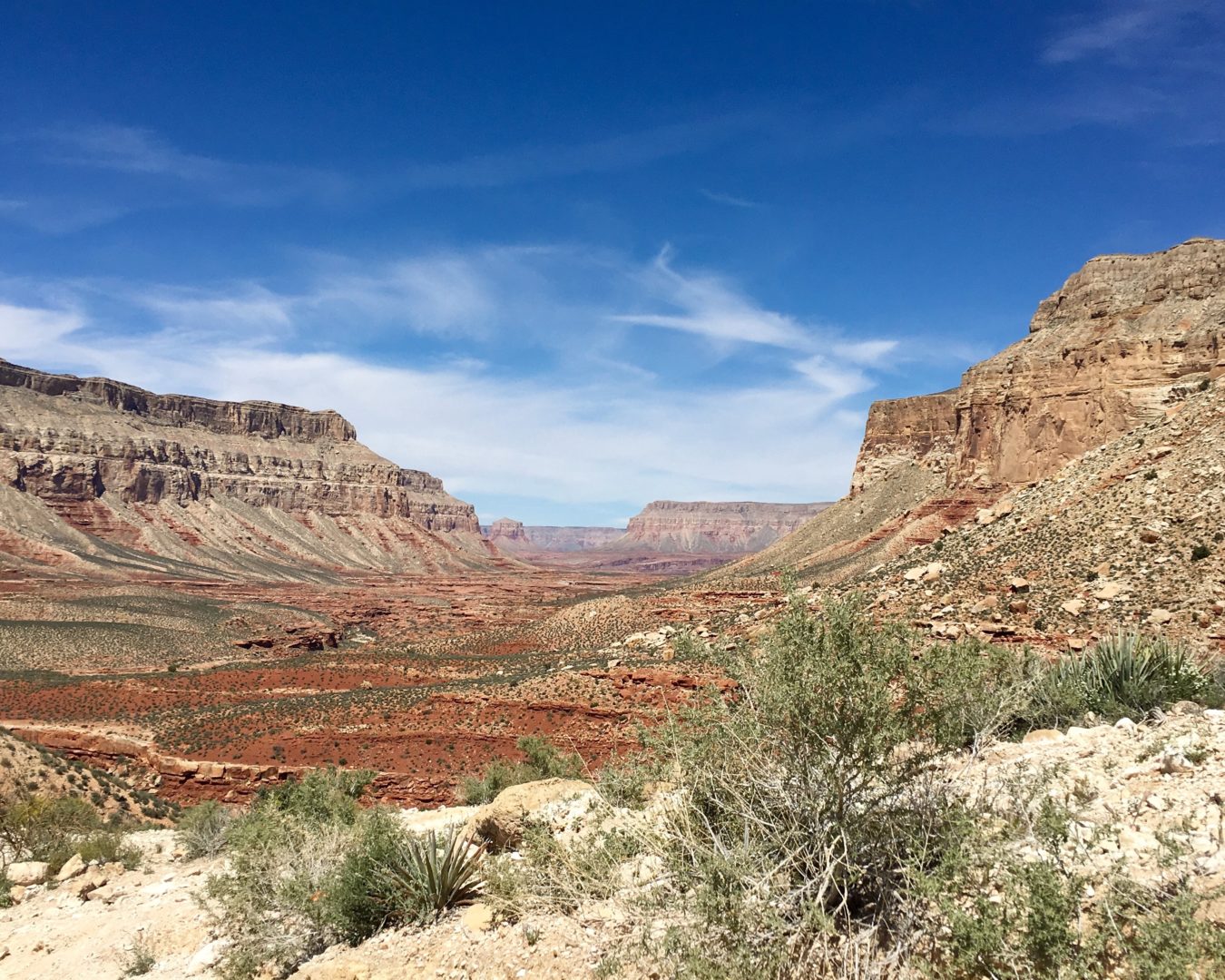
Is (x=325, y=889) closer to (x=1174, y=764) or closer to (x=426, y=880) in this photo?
(x=426, y=880)

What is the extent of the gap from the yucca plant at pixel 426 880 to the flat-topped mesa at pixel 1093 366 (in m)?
33.4

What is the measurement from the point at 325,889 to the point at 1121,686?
10317 mm

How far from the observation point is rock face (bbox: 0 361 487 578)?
104812 mm

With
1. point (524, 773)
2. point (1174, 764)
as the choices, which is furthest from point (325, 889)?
point (524, 773)

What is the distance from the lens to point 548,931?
5.84 m

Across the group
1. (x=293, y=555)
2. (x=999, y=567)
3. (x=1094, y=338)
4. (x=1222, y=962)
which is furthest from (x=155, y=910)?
(x=293, y=555)

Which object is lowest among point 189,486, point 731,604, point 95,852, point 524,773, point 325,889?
point 95,852

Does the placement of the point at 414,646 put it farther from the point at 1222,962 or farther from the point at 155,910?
the point at 1222,962

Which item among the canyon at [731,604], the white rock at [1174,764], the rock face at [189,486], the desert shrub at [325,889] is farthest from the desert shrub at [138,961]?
the rock face at [189,486]

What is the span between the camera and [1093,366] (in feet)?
109

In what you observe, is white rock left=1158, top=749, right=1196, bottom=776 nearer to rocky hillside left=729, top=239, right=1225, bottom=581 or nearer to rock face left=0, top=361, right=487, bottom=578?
rocky hillside left=729, top=239, right=1225, bottom=581

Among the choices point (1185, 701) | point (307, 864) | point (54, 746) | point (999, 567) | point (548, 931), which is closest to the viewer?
point (548, 931)

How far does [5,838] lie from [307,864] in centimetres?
976

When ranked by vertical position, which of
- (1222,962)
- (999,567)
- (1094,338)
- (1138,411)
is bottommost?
(1222,962)
